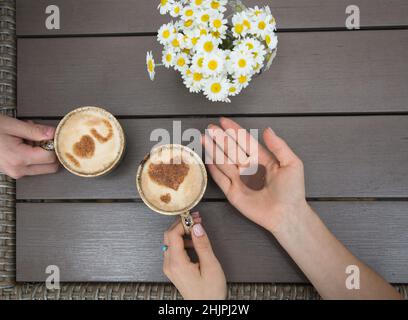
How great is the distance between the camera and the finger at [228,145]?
1.14 m

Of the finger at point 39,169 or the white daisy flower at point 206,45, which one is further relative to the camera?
the finger at point 39,169

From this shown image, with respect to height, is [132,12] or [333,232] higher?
[132,12]

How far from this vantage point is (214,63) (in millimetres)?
895

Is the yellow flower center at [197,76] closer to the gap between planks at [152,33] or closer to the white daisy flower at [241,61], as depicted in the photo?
the white daisy flower at [241,61]

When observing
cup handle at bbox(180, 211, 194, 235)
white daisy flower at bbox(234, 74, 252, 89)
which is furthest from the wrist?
white daisy flower at bbox(234, 74, 252, 89)

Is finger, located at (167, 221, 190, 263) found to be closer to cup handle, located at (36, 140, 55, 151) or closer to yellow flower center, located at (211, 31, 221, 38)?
cup handle, located at (36, 140, 55, 151)

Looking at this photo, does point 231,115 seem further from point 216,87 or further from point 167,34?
point 167,34

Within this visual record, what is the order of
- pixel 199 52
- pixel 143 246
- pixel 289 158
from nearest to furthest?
pixel 199 52, pixel 289 158, pixel 143 246

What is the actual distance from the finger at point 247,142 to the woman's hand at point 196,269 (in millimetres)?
277

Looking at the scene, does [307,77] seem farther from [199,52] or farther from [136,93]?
[136,93]

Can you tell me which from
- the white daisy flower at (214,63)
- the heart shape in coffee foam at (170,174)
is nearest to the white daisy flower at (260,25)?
the white daisy flower at (214,63)

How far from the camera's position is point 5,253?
1.19m

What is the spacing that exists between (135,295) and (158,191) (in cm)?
35
